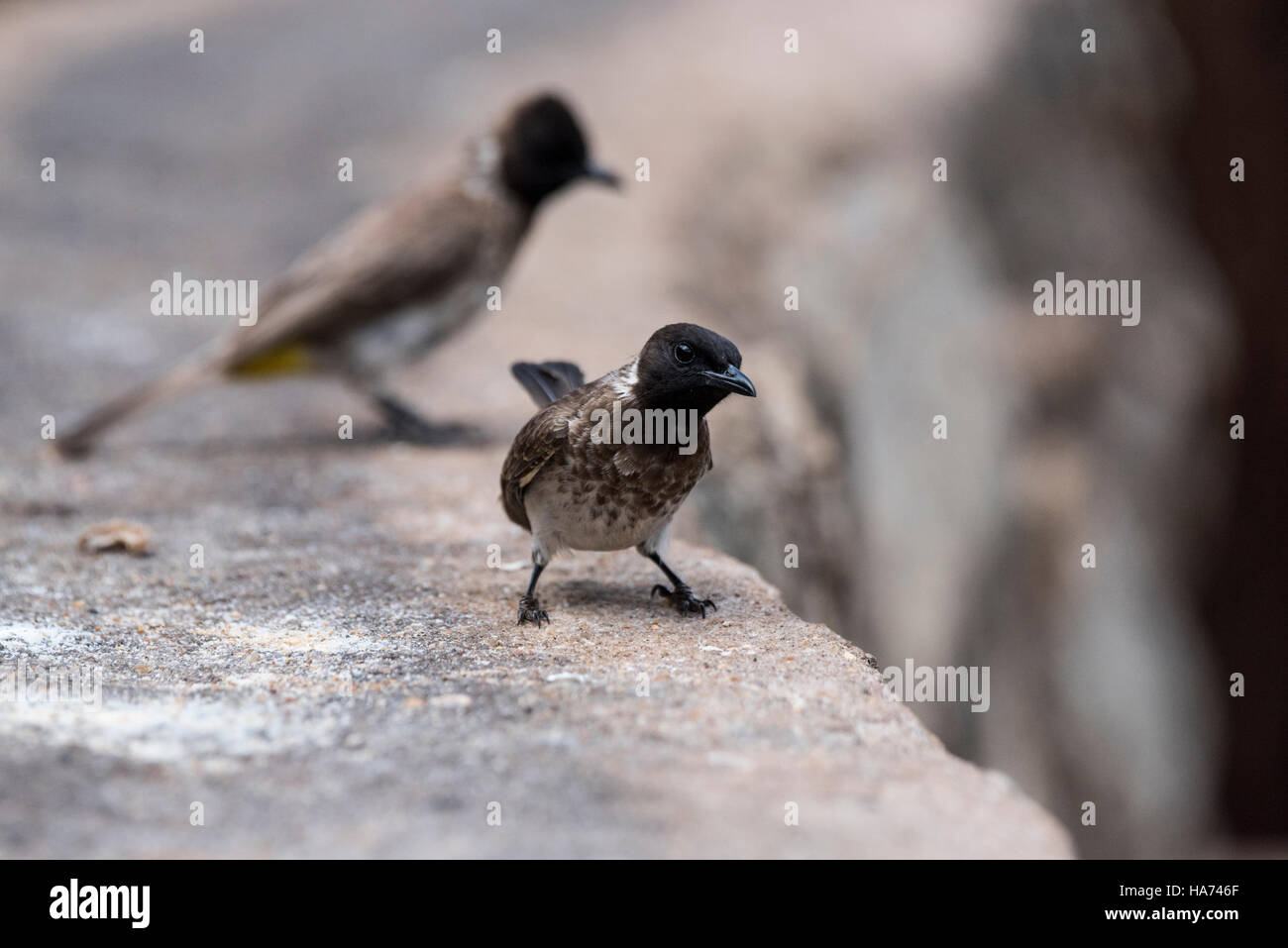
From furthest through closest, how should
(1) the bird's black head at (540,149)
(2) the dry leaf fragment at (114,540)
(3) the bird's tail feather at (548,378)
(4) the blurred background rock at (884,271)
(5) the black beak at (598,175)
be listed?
1. (4) the blurred background rock at (884,271)
2. (5) the black beak at (598,175)
3. (1) the bird's black head at (540,149)
4. (2) the dry leaf fragment at (114,540)
5. (3) the bird's tail feather at (548,378)

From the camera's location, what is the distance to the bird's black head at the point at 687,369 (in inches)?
152

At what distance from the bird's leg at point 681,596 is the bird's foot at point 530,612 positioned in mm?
388

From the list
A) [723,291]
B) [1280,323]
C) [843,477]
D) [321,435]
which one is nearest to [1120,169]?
[1280,323]

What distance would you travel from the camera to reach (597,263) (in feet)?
31.2

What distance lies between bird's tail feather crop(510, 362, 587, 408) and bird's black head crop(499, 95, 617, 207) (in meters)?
2.51

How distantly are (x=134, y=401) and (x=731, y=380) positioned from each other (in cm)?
356

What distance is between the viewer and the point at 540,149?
272 inches

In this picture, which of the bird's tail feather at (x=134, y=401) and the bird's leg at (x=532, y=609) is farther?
the bird's tail feather at (x=134, y=401)
